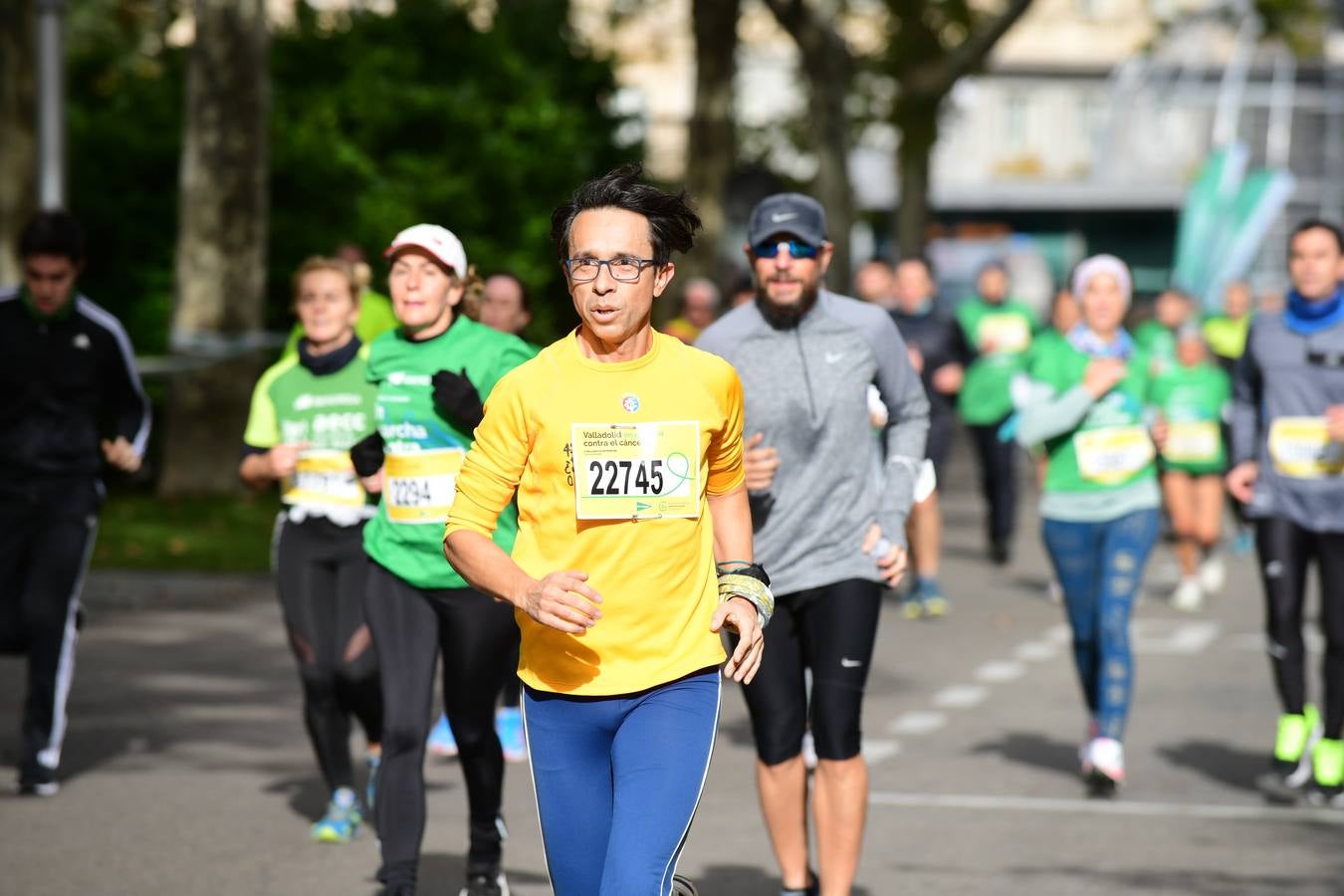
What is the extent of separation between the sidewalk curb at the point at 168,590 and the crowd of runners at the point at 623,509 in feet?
10.4

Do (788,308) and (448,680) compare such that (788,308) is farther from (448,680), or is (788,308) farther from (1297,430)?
(1297,430)

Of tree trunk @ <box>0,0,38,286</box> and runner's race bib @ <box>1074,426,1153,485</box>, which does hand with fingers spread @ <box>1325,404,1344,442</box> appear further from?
tree trunk @ <box>0,0,38,286</box>

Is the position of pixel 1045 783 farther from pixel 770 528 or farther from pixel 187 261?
pixel 187 261

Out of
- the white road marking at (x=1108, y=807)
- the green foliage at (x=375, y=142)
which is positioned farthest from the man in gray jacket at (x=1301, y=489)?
the green foliage at (x=375, y=142)

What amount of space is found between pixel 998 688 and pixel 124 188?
1252cm

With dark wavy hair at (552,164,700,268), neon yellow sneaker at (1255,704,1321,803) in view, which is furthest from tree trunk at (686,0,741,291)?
dark wavy hair at (552,164,700,268)

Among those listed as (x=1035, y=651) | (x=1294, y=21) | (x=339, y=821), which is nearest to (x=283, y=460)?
(x=339, y=821)

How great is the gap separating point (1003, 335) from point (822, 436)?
11.3m

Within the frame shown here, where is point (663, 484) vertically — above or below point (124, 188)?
below

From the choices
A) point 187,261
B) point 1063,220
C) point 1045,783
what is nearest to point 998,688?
point 1045,783

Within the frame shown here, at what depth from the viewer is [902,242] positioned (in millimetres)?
37281

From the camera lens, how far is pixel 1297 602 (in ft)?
29.6

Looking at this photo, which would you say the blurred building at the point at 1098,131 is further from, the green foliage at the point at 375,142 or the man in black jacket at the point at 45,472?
the man in black jacket at the point at 45,472

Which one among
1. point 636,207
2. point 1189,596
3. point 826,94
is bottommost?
point 1189,596
